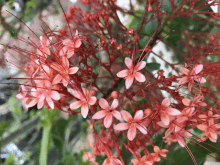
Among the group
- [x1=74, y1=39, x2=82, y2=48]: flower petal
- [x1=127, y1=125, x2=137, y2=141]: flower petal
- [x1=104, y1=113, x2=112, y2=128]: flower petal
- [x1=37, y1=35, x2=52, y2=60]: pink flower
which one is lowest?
[x1=127, y1=125, x2=137, y2=141]: flower petal

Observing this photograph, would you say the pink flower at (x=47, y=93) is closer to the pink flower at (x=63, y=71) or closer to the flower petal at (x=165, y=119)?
the pink flower at (x=63, y=71)

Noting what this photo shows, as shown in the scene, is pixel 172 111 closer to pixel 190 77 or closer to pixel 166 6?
pixel 190 77

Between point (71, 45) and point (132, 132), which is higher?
point (71, 45)

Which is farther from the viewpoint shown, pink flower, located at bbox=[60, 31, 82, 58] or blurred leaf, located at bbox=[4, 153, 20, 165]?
blurred leaf, located at bbox=[4, 153, 20, 165]

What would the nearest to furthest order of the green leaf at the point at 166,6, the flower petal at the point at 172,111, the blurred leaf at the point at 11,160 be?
the flower petal at the point at 172,111, the green leaf at the point at 166,6, the blurred leaf at the point at 11,160

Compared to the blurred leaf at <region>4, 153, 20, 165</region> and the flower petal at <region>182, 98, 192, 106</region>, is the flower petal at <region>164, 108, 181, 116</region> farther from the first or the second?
the blurred leaf at <region>4, 153, 20, 165</region>

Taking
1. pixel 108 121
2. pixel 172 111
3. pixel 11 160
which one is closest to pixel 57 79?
pixel 108 121

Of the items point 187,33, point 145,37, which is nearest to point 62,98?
point 145,37

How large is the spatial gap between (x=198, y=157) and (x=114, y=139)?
9.4 inches

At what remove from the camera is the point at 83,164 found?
2.36ft

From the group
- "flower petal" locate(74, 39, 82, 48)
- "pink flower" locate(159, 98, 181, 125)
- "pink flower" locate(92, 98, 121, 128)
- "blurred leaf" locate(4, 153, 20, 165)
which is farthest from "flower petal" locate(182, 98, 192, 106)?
"blurred leaf" locate(4, 153, 20, 165)

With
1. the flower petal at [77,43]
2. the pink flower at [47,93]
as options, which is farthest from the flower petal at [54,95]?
the flower petal at [77,43]

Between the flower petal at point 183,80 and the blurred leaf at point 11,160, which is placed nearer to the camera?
the flower petal at point 183,80

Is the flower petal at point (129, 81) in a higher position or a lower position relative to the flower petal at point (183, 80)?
higher
